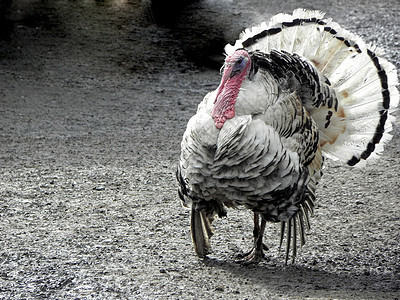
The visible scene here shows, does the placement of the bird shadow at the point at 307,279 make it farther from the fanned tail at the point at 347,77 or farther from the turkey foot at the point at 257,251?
the fanned tail at the point at 347,77

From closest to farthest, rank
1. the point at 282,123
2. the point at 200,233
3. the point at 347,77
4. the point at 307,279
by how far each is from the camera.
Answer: the point at 282,123
the point at 307,279
the point at 200,233
the point at 347,77

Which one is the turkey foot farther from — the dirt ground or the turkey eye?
the turkey eye

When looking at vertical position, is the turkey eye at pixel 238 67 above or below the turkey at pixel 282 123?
above

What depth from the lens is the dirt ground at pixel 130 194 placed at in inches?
166

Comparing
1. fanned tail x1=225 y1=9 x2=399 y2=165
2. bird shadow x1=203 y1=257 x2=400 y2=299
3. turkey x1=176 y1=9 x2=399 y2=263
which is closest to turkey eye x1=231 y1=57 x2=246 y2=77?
turkey x1=176 y1=9 x2=399 y2=263

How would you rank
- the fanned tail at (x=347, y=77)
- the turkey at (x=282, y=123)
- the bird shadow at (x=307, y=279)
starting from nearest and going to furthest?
the turkey at (x=282, y=123)
the bird shadow at (x=307, y=279)
the fanned tail at (x=347, y=77)

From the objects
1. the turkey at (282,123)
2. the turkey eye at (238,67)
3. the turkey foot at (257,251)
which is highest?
the turkey eye at (238,67)

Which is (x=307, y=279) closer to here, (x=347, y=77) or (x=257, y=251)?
(x=257, y=251)

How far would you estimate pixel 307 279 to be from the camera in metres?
4.29

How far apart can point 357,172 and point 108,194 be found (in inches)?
95.0

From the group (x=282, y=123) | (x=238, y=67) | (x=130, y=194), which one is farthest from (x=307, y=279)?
(x=130, y=194)

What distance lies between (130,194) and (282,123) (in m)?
1.97

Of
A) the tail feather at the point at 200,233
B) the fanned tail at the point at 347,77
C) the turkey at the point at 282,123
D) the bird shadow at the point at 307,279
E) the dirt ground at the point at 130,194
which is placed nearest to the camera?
the turkey at the point at 282,123

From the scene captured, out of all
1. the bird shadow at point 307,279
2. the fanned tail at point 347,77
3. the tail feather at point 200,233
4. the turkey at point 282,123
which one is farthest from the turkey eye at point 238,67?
the bird shadow at point 307,279
